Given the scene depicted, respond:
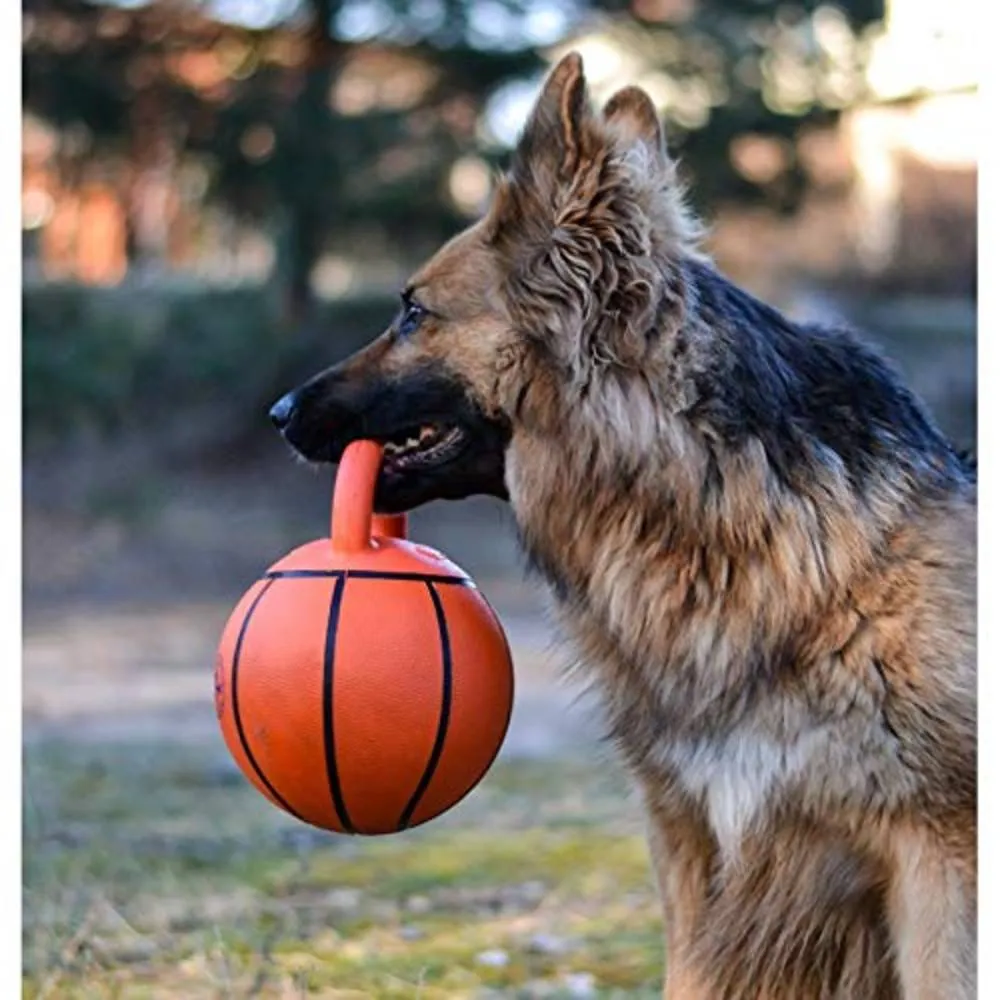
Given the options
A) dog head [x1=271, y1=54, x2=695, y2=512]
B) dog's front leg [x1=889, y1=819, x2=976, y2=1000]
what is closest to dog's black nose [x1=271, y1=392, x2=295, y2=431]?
dog head [x1=271, y1=54, x2=695, y2=512]

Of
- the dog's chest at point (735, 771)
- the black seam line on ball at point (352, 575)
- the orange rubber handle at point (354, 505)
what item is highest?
the orange rubber handle at point (354, 505)

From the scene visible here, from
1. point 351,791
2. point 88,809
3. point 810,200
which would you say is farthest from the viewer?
point 810,200

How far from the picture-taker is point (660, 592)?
397 centimetres

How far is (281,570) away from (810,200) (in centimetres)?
1851

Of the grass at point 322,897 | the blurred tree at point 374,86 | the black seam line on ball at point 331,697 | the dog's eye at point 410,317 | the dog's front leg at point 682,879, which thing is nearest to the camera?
the black seam line on ball at point 331,697

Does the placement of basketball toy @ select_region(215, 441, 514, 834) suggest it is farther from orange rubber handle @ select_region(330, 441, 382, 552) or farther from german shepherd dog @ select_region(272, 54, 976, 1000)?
german shepherd dog @ select_region(272, 54, 976, 1000)

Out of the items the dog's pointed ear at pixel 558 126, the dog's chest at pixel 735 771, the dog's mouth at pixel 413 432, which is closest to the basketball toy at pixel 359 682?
the dog's mouth at pixel 413 432

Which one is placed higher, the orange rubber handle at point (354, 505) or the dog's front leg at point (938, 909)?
the orange rubber handle at point (354, 505)

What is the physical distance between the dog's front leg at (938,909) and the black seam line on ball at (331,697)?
1.26 metres

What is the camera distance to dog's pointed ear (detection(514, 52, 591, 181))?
3.88 m

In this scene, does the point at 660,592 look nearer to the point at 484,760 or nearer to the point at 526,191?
the point at 484,760

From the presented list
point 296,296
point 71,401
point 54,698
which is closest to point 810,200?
point 296,296

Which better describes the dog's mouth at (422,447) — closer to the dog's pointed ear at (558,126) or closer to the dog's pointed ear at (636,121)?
the dog's pointed ear at (558,126)

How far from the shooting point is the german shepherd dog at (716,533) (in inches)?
145
